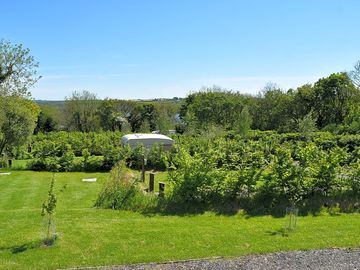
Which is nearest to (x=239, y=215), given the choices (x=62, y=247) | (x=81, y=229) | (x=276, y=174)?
(x=276, y=174)

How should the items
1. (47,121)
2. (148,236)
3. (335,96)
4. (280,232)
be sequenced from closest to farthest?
(148,236) < (280,232) < (335,96) < (47,121)

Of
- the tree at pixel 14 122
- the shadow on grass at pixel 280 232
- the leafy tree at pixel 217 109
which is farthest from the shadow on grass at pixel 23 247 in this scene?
the leafy tree at pixel 217 109

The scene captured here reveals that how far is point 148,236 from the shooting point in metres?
6.58

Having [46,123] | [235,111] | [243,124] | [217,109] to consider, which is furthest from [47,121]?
[243,124]

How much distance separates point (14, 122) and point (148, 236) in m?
16.6

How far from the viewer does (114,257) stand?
18.5 ft

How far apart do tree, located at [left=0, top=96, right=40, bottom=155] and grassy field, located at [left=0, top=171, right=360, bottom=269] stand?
42.7ft

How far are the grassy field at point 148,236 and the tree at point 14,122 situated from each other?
13.0m

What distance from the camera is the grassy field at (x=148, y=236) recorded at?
18.6ft

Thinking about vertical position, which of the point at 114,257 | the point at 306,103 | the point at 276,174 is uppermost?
the point at 306,103

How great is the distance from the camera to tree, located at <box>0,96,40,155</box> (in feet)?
66.1

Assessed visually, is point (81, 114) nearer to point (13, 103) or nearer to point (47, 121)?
point (47, 121)

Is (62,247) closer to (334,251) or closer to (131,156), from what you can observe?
(334,251)

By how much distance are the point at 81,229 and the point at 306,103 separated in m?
34.4
